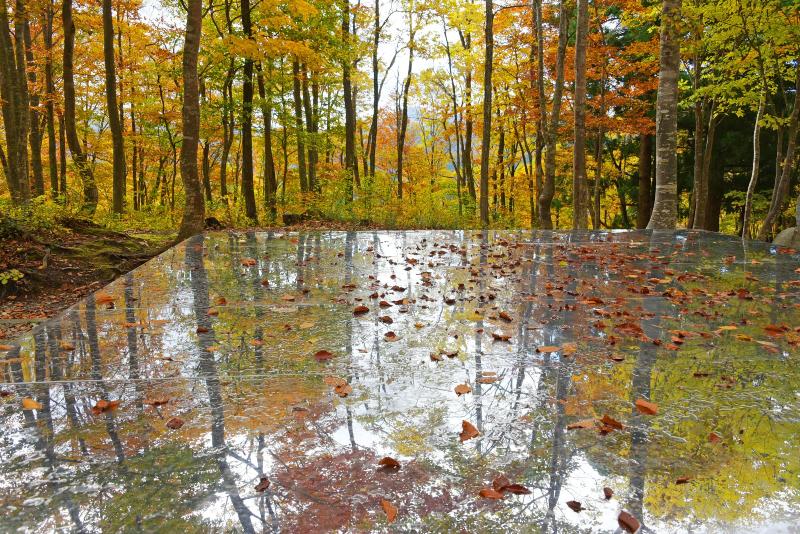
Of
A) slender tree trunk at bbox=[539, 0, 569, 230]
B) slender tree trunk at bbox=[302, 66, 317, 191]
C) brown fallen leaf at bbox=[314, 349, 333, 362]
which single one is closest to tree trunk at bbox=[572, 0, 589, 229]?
slender tree trunk at bbox=[539, 0, 569, 230]

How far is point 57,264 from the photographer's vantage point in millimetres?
6242

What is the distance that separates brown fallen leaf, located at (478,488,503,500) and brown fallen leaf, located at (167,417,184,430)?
89 centimetres

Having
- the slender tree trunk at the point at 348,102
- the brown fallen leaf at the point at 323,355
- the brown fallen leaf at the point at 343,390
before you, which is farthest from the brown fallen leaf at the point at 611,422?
the slender tree trunk at the point at 348,102

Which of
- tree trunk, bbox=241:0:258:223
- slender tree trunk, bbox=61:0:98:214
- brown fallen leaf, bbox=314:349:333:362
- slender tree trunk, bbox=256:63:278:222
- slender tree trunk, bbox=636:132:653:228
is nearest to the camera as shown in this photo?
brown fallen leaf, bbox=314:349:333:362

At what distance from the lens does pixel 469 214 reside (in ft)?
43.8

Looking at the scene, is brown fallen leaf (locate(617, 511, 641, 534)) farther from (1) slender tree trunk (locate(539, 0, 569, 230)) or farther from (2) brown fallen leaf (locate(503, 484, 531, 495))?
(1) slender tree trunk (locate(539, 0, 569, 230))

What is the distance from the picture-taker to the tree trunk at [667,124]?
658 cm

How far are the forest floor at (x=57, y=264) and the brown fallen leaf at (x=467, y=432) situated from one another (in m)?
4.99

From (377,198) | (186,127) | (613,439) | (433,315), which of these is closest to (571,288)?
(433,315)

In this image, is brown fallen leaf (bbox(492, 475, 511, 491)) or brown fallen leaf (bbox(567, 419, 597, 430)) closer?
brown fallen leaf (bbox(492, 475, 511, 491))

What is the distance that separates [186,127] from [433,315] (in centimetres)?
551

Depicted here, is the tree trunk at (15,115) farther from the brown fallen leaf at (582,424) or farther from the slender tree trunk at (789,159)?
the slender tree trunk at (789,159)

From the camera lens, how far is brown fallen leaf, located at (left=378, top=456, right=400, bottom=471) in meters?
1.26

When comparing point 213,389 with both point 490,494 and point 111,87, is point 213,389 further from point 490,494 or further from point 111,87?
point 111,87
